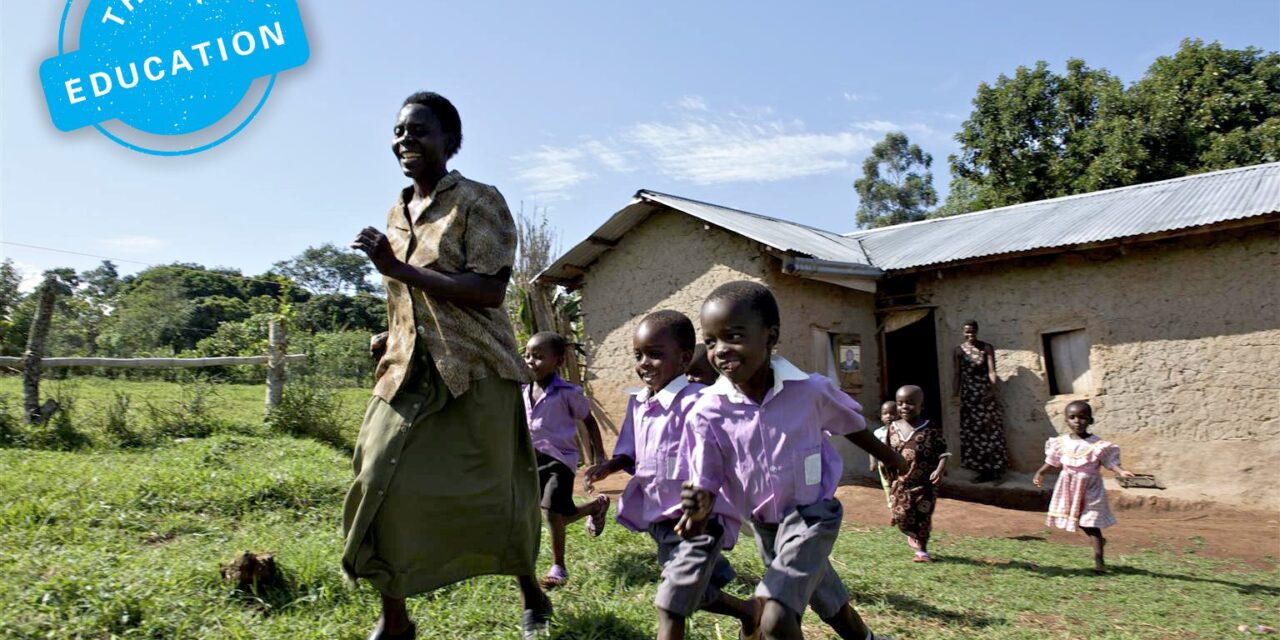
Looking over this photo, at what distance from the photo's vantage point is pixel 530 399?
4.27 m

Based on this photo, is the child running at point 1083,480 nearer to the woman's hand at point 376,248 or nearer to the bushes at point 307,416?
the woman's hand at point 376,248

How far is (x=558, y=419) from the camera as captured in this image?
4105mm

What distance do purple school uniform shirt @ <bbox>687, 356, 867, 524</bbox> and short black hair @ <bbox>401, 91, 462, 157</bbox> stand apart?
125 centimetres

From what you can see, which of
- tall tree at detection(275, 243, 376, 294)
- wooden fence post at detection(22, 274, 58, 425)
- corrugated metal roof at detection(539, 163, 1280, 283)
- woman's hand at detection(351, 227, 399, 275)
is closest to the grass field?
wooden fence post at detection(22, 274, 58, 425)

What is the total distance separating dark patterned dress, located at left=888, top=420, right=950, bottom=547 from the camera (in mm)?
5273

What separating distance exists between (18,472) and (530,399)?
4.06 metres

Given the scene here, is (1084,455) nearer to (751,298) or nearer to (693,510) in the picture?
(751,298)

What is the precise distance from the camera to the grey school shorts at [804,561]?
2307 millimetres

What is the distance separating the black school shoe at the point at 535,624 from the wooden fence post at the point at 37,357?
700 cm

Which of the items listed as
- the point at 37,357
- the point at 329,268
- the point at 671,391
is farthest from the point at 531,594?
the point at 329,268

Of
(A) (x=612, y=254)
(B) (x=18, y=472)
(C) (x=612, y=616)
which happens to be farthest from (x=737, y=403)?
(A) (x=612, y=254)

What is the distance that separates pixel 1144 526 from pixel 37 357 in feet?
35.1

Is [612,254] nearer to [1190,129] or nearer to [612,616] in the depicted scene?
[612,616]

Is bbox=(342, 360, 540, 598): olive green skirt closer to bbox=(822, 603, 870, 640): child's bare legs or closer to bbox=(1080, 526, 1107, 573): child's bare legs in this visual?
bbox=(822, 603, 870, 640): child's bare legs
